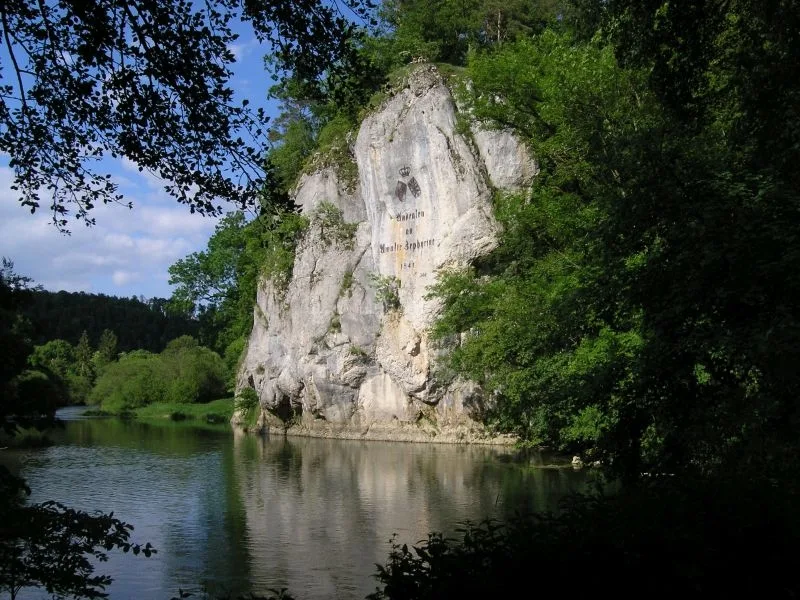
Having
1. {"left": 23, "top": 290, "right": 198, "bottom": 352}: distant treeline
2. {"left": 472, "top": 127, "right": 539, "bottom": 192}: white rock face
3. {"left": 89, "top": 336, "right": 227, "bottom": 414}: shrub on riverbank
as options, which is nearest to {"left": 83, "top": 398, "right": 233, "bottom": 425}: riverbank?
{"left": 89, "top": 336, "right": 227, "bottom": 414}: shrub on riverbank

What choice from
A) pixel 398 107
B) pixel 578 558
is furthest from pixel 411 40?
pixel 578 558

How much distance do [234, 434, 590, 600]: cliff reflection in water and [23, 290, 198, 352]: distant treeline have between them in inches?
3203

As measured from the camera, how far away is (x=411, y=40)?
3872cm

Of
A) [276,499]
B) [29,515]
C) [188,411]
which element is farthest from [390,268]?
[29,515]

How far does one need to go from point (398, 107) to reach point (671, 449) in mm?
32138

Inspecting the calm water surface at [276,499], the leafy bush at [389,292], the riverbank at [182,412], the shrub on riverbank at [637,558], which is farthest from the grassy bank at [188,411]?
the shrub on riverbank at [637,558]

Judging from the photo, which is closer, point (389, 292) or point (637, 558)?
point (637, 558)

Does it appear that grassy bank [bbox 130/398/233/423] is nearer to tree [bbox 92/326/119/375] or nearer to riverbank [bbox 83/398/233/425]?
riverbank [bbox 83/398/233/425]

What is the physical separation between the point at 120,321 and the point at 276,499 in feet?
346

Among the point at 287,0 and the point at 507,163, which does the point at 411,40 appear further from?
the point at 287,0

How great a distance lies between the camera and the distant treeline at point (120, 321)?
107 meters

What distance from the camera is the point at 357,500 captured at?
19.5m

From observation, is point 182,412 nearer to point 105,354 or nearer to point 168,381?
point 168,381

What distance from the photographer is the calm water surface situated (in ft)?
40.7
